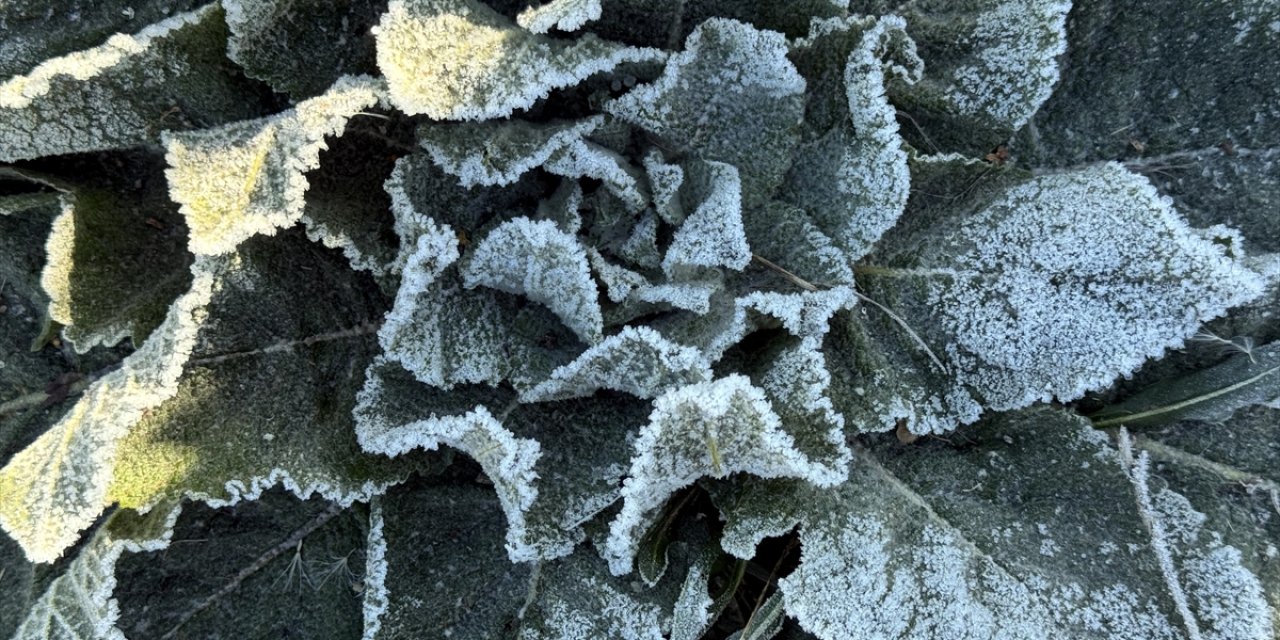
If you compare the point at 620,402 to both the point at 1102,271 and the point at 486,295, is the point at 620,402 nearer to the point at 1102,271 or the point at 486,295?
the point at 486,295

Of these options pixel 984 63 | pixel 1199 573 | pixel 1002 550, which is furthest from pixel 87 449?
pixel 1199 573

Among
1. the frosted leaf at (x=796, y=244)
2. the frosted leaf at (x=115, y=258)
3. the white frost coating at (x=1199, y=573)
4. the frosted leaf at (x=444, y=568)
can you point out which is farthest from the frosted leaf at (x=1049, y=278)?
the frosted leaf at (x=115, y=258)

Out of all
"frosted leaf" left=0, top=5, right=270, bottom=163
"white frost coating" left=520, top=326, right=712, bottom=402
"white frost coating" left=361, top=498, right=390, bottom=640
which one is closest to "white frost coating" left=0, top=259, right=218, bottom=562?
"frosted leaf" left=0, top=5, right=270, bottom=163

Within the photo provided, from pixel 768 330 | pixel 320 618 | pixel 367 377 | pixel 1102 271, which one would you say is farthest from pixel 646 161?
pixel 320 618

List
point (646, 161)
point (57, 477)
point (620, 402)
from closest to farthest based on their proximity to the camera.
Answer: point (57, 477), point (646, 161), point (620, 402)

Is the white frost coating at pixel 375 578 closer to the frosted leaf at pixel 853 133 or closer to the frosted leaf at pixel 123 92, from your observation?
the frosted leaf at pixel 123 92

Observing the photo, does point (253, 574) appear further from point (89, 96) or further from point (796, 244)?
point (796, 244)
